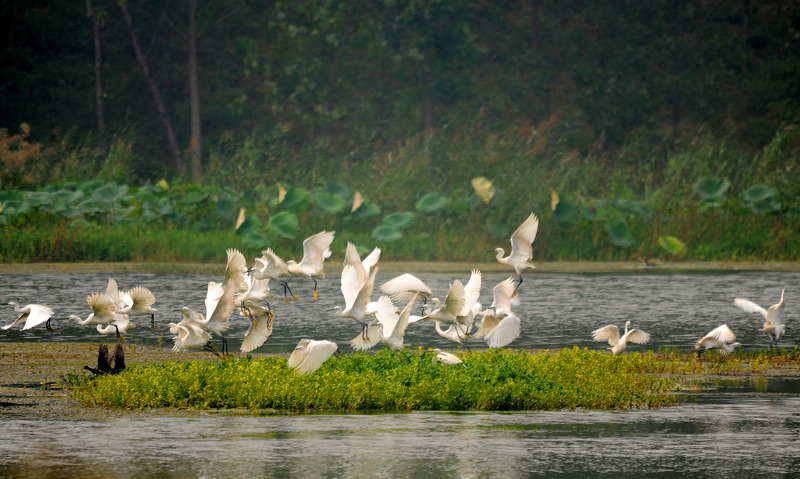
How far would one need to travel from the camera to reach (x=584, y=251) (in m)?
22.5

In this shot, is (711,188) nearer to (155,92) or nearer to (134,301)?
(134,301)

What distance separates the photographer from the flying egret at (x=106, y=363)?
32.2ft

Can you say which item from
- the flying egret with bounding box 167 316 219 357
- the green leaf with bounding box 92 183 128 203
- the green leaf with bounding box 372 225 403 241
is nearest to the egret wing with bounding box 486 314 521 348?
the flying egret with bounding box 167 316 219 357

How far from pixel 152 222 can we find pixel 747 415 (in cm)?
1566

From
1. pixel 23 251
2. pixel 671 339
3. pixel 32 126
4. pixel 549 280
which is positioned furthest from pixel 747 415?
pixel 32 126

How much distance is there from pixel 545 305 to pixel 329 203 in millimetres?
7216

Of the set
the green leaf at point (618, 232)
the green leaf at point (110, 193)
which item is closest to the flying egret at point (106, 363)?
the green leaf at point (110, 193)

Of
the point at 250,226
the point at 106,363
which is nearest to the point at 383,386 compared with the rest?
the point at 106,363

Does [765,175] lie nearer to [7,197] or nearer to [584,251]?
[584,251]

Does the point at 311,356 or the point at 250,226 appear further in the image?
the point at 250,226

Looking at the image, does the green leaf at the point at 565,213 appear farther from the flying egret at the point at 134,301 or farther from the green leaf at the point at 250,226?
the flying egret at the point at 134,301

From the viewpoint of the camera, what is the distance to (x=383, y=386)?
29.9ft

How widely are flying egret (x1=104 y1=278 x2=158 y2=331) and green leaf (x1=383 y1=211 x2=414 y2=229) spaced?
36.8 feet

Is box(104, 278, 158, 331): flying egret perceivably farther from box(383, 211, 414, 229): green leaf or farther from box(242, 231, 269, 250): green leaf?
box(383, 211, 414, 229): green leaf
